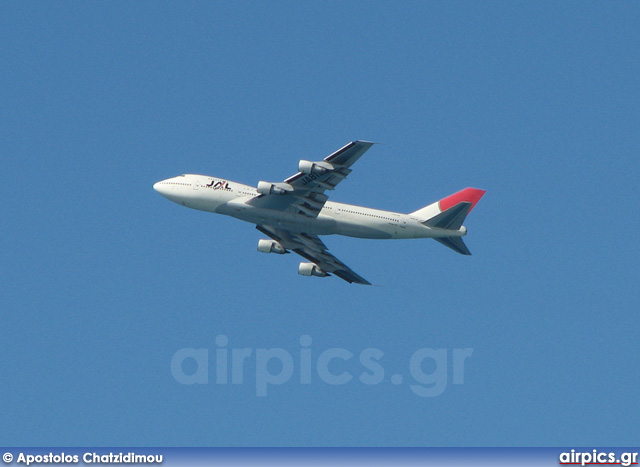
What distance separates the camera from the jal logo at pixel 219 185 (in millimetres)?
88938

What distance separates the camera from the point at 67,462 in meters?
65.3

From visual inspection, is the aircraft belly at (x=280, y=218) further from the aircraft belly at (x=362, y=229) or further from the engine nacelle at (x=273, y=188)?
the engine nacelle at (x=273, y=188)

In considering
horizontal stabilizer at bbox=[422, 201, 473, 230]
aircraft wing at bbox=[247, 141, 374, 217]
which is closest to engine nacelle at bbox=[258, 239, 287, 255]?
aircraft wing at bbox=[247, 141, 374, 217]

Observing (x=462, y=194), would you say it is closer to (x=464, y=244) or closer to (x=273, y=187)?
(x=464, y=244)

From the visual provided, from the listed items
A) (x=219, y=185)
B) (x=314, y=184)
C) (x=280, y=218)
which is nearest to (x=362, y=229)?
(x=314, y=184)

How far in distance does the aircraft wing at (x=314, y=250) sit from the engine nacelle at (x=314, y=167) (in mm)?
10079

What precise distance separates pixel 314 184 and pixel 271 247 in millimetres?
12502

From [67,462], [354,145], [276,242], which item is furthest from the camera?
[276,242]

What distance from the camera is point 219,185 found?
293 ft

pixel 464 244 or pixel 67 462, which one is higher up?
pixel 464 244

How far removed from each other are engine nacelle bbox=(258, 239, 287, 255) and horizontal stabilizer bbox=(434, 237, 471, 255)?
15.2 meters

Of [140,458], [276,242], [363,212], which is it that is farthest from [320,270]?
[140,458]

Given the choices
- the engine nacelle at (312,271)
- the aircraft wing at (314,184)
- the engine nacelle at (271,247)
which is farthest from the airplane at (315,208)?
the engine nacelle at (312,271)

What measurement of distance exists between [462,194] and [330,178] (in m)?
13.5
